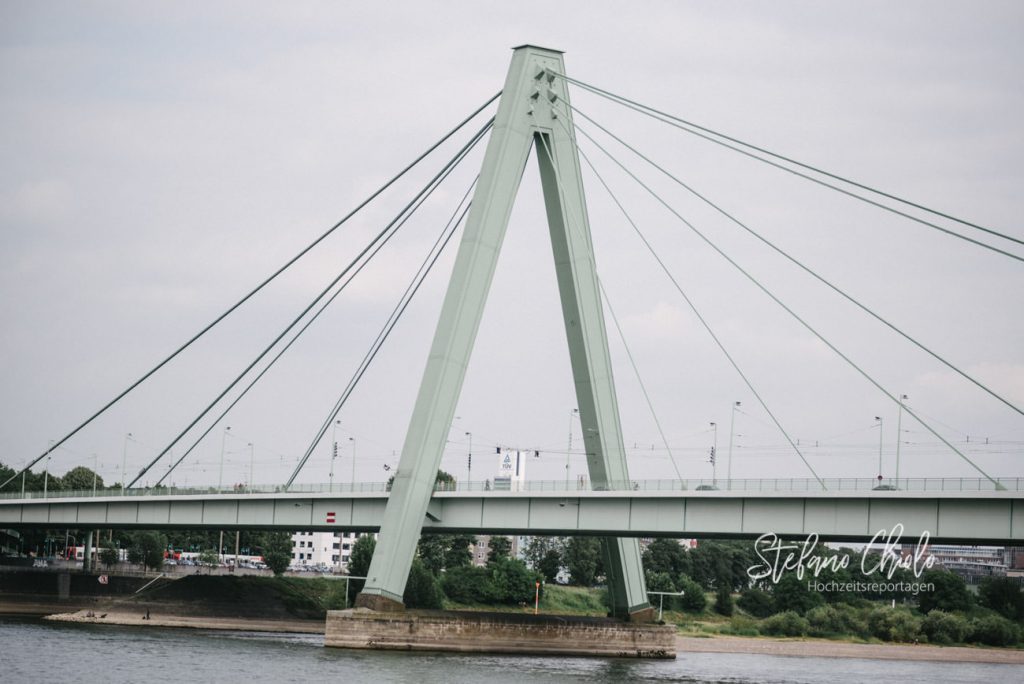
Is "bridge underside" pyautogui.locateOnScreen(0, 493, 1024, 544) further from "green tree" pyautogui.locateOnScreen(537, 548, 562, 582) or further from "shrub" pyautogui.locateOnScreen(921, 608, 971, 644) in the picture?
"green tree" pyautogui.locateOnScreen(537, 548, 562, 582)

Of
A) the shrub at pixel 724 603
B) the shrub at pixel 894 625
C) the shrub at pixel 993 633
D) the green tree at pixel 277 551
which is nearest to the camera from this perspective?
the shrub at pixel 993 633

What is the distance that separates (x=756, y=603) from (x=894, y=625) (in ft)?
86.0

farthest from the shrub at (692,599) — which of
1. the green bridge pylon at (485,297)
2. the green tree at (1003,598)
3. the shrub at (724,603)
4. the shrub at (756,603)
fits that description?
the green bridge pylon at (485,297)

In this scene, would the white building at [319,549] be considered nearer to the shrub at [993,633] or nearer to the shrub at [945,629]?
the shrub at [945,629]

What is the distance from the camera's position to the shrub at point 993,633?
314 ft

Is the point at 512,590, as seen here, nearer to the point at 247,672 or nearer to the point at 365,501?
the point at 365,501

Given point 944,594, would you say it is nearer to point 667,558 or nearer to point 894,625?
point 894,625

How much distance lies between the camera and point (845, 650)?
283ft

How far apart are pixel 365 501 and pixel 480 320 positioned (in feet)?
41.0

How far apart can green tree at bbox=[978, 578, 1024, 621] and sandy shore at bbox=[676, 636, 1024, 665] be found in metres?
15.4

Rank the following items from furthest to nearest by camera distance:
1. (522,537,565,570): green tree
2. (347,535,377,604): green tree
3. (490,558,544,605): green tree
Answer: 1. (522,537,565,570): green tree
2. (490,558,544,605): green tree
3. (347,535,377,604): green tree

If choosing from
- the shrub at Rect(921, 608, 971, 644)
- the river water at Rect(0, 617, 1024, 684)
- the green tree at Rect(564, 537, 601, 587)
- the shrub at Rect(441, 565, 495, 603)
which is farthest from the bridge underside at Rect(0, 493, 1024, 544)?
the green tree at Rect(564, 537, 601, 587)

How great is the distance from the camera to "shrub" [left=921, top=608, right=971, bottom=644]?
311 ft

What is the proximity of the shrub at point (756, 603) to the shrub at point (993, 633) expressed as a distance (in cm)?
2633
